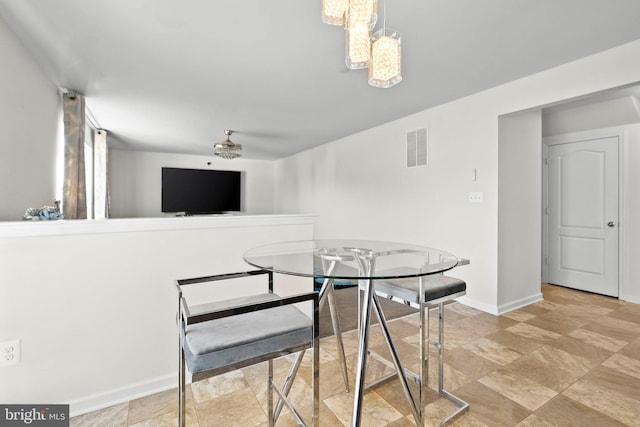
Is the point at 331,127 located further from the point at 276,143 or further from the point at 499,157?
the point at 499,157

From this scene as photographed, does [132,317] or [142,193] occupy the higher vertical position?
[142,193]

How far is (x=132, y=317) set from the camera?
1.75 m

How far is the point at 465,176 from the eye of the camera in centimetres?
329

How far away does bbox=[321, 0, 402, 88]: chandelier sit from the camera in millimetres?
1206

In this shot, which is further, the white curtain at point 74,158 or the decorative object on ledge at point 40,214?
the white curtain at point 74,158

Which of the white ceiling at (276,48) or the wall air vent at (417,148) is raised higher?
the white ceiling at (276,48)

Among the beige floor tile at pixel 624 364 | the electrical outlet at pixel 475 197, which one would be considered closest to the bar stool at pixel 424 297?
the beige floor tile at pixel 624 364

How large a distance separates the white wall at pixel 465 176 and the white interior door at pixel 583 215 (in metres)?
0.41

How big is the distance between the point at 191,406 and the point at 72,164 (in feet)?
8.51

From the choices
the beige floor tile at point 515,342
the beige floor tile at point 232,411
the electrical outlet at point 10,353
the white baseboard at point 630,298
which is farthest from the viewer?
the white baseboard at point 630,298

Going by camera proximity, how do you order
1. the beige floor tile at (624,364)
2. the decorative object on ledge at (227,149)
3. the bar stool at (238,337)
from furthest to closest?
1. the decorative object on ledge at (227,149)
2. the beige floor tile at (624,364)
3. the bar stool at (238,337)

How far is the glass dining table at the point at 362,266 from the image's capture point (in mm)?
1243

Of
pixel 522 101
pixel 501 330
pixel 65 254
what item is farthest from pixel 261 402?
pixel 522 101

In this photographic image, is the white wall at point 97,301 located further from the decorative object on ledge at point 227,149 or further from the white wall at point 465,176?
the decorative object on ledge at point 227,149
